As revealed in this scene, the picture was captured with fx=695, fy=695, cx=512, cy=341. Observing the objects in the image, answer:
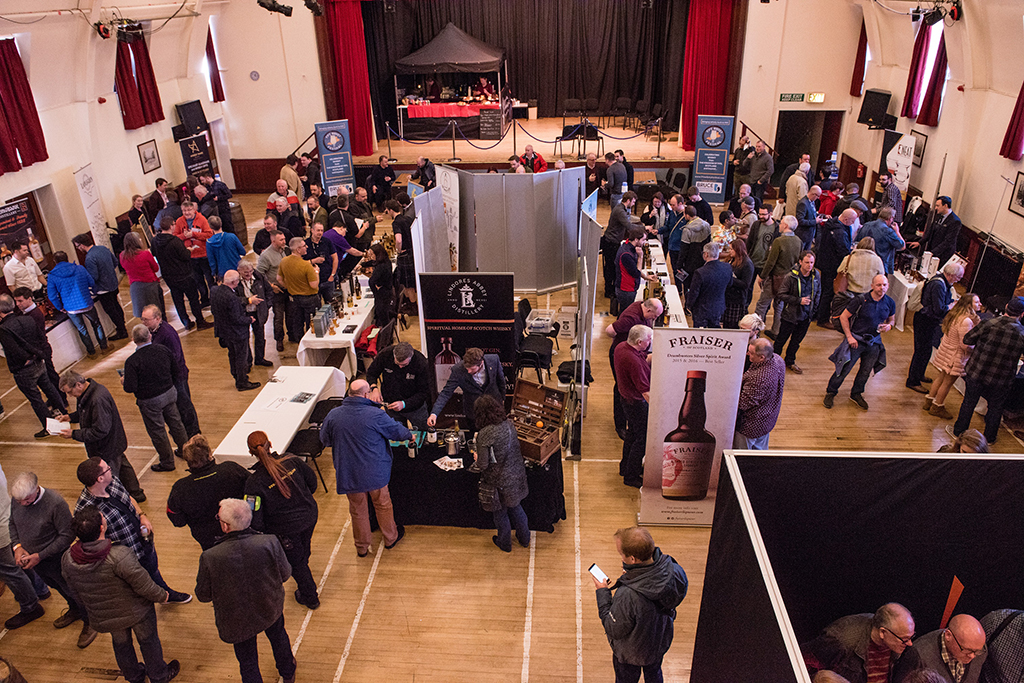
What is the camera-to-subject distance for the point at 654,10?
1642 centimetres

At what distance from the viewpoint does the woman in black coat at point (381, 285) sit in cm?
749

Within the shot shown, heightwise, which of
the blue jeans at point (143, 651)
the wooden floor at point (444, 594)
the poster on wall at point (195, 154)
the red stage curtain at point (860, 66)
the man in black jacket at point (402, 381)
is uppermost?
the red stage curtain at point (860, 66)

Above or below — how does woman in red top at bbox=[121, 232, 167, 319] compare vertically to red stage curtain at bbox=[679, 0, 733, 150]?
below

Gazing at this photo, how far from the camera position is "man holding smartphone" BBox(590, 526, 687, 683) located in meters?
3.38

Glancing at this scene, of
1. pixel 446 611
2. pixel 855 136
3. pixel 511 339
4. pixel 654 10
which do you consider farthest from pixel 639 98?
pixel 446 611

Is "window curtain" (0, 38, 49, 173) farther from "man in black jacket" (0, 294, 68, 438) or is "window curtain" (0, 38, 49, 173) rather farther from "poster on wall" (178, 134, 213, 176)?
"poster on wall" (178, 134, 213, 176)

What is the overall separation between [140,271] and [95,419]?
3.31m

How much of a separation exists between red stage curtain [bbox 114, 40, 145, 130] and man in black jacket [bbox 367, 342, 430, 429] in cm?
911

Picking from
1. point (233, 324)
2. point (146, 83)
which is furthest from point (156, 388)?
point (146, 83)

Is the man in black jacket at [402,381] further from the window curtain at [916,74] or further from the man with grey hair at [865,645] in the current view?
the window curtain at [916,74]

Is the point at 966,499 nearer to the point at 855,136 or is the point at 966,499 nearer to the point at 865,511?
→ the point at 865,511

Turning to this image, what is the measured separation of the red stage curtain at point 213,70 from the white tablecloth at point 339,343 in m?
9.90

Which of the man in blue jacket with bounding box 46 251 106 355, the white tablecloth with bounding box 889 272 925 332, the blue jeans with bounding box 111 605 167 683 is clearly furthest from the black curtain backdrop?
the blue jeans with bounding box 111 605 167 683

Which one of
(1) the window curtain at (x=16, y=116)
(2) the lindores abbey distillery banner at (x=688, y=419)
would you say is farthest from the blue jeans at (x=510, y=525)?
(1) the window curtain at (x=16, y=116)
